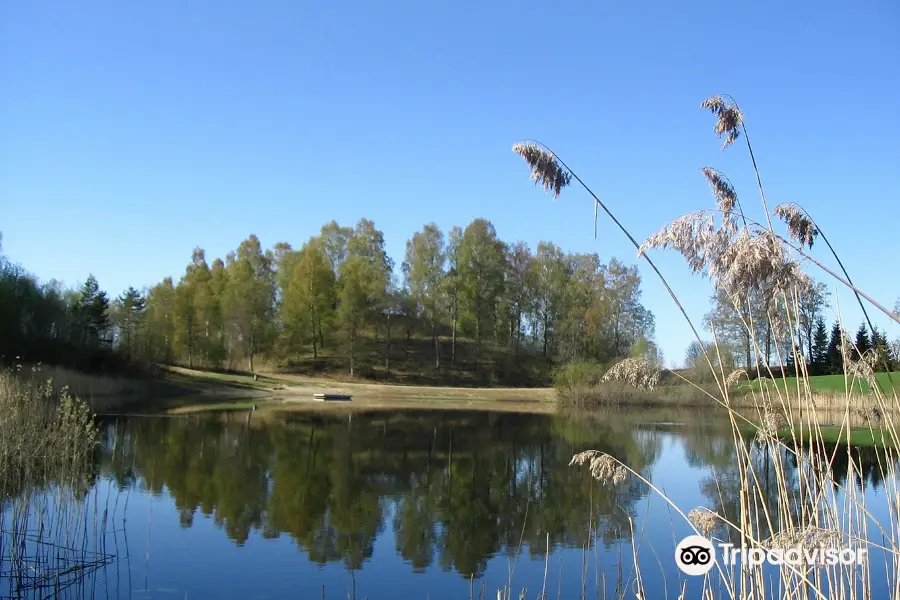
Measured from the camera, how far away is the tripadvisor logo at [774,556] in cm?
357

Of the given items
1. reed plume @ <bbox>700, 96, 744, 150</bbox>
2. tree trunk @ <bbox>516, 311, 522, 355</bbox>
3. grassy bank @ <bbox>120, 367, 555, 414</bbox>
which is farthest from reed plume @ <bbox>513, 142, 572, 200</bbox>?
tree trunk @ <bbox>516, 311, 522, 355</bbox>

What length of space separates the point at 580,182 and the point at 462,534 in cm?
924

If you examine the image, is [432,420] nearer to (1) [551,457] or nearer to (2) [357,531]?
(1) [551,457]

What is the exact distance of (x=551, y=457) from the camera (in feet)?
67.7

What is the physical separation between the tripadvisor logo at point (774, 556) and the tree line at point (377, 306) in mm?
47544

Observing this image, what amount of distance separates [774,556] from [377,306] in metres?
53.0

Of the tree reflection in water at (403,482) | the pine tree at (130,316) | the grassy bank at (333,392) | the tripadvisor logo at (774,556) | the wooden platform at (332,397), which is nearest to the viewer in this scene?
the tripadvisor logo at (774,556)

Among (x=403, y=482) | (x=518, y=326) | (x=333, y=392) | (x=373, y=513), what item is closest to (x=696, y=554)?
(x=373, y=513)

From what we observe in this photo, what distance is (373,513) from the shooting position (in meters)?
13.2

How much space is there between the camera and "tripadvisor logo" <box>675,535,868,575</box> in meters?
3.57

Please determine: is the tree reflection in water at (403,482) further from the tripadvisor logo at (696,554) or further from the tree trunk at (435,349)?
the tree trunk at (435,349)

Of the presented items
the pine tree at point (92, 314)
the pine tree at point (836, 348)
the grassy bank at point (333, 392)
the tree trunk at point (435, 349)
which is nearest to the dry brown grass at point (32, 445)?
the pine tree at point (836, 348)

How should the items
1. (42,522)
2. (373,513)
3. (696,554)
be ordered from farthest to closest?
(373,513), (42,522), (696,554)

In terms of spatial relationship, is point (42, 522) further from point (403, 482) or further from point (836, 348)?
point (403, 482)
